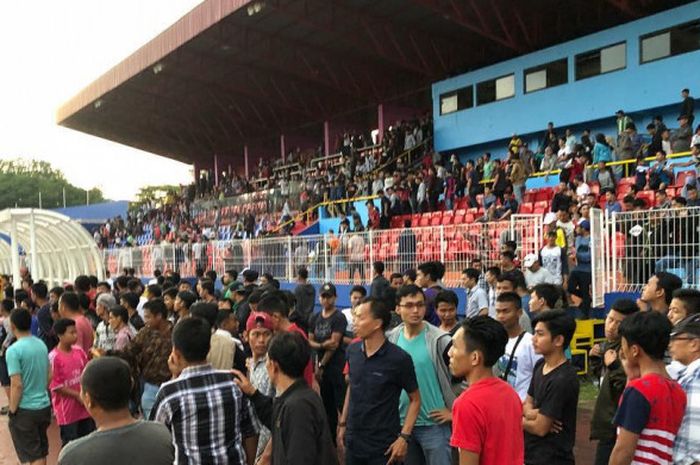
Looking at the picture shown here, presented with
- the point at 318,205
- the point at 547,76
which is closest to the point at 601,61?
the point at 547,76

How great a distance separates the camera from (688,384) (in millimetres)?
3012

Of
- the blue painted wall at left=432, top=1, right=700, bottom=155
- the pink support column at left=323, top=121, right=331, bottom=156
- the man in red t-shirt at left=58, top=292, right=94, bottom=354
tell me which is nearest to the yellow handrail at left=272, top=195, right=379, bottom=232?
the blue painted wall at left=432, top=1, right=700, bottom=155

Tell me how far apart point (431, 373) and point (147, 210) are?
35536 millimetres

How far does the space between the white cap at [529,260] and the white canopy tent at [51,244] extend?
8.67 m

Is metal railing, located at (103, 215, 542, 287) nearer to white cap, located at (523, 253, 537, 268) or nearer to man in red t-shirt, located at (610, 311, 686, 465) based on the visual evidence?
white cap, located at (523, 253, 537, 268)

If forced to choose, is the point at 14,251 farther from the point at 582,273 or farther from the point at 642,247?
the point at 642,247

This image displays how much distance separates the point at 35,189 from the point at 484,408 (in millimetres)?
82172

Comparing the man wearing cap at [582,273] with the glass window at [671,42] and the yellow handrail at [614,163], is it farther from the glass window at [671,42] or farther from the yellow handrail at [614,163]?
the glass window at [671,42]

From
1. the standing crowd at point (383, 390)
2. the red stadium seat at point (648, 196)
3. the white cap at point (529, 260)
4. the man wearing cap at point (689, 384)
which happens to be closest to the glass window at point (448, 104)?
the red stadium seat at point (648, 196)

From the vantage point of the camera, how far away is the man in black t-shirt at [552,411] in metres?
3.35

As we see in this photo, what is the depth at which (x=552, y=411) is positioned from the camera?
3344 mm

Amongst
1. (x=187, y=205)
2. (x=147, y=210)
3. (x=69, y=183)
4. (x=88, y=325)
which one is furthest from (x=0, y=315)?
(x=69, y=183)

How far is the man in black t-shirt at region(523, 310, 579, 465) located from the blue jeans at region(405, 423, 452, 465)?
26.6 inches

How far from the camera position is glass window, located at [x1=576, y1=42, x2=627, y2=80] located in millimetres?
18250
